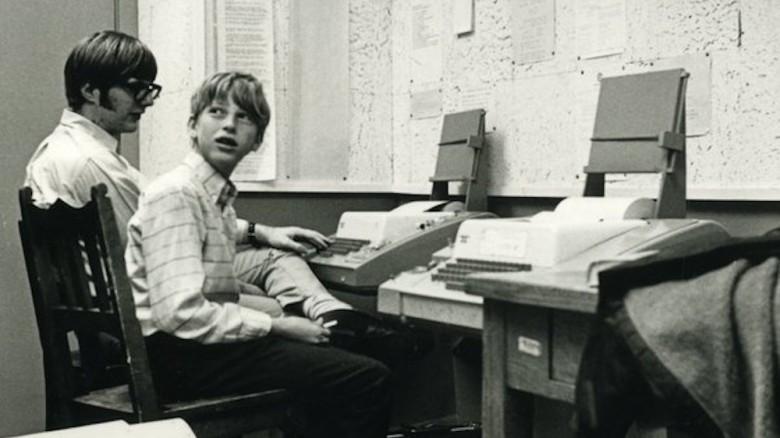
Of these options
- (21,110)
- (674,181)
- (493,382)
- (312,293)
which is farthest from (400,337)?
(21,110)

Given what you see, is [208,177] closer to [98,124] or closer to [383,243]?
[98,124]

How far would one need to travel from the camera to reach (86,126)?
260 cm

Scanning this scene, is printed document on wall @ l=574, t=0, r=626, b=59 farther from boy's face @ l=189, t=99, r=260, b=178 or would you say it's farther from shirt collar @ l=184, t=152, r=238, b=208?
shirt collar @ l=184, t=152, r=238, b=208

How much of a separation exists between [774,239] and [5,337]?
2882 millimetres

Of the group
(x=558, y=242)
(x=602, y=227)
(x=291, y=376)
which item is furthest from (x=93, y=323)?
(x=602, y=227)

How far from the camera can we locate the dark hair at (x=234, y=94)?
7.81ft

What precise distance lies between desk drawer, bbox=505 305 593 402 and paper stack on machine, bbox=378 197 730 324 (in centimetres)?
34

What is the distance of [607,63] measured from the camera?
2.67 metres

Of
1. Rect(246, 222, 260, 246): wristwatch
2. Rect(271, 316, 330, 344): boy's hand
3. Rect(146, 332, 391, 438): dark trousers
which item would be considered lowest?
Rect(146, 332, 391, 438): dark trousers

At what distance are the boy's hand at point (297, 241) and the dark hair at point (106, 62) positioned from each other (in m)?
0.63

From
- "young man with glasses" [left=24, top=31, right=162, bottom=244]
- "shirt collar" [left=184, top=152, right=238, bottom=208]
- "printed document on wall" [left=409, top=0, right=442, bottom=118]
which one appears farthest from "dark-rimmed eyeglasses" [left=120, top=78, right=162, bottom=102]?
"printed document on wall" [left=409, top=0, right=442, bottom=118]

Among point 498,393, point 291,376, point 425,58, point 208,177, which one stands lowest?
point 291,376

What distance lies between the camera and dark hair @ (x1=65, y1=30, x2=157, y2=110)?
255 cm

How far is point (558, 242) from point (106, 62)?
1.39 metres
